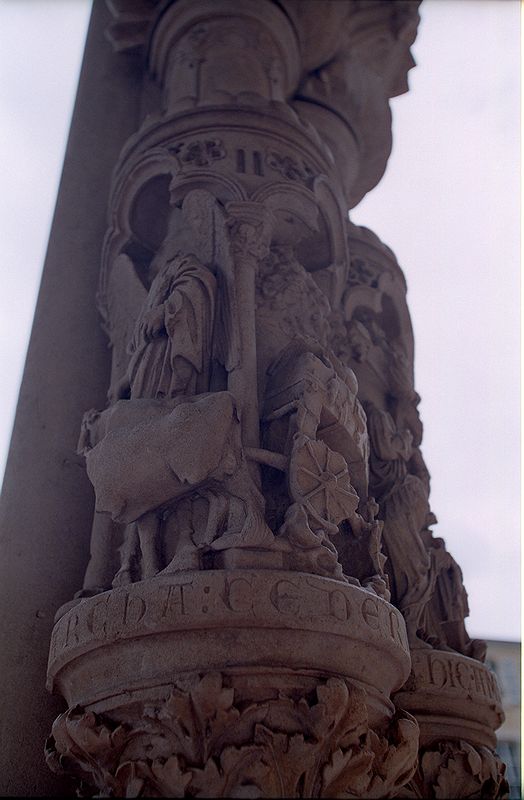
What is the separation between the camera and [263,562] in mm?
2814

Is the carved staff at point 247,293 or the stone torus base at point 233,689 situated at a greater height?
the carved staff at point 247,293

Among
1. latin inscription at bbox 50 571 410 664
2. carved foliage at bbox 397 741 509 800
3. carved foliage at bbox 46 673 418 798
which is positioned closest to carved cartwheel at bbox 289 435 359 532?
latin inscription at bbox 50 571 410 664

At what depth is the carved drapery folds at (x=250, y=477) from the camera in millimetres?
2672

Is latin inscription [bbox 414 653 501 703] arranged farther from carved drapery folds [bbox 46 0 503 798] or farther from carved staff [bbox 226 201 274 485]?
carved staff [bbox 226 201 274 485]

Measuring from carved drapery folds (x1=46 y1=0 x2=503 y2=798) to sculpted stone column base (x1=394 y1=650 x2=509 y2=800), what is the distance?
14 millimetres

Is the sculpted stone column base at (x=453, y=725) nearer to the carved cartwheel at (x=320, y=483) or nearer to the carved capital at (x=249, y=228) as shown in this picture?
the carved cartwheel at (x=320, y=483)

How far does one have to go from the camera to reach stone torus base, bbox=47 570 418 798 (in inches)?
101

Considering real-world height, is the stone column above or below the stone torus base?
above

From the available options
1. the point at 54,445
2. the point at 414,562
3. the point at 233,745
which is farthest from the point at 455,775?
the point at 54,445

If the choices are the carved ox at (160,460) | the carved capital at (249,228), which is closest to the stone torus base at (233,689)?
the carved ox at (160,460)

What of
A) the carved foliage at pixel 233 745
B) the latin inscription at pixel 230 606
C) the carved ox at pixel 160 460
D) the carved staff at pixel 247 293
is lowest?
the carved foliage at pixel 233 745

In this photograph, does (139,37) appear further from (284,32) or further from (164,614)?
(164,614)

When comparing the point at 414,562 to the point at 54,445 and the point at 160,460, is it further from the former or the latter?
the point at 54,445

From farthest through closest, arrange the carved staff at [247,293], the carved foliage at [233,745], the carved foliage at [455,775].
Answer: the carved foliage at [455,775] < the carved staff at [247,293] < the carved foliage at [233,745]
